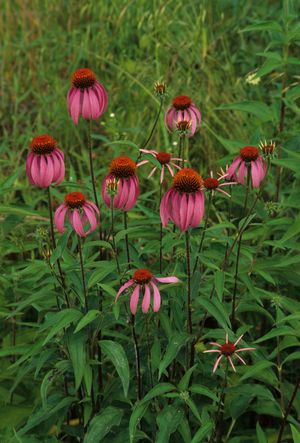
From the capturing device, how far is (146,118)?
372 cm

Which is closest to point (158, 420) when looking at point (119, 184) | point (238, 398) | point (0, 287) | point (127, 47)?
point (238, 398)

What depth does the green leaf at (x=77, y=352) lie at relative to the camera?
5.64 feet

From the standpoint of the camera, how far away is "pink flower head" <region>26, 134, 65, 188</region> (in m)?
1.78

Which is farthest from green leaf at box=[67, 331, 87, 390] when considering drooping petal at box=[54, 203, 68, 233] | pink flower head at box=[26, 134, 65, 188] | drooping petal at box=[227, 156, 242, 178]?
drooping petal at box=[227, 156, 242, 178]

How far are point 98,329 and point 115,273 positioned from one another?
0.19 m

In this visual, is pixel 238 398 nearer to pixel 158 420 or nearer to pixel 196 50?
pixel 158 420

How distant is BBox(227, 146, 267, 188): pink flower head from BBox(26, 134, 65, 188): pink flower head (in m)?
0.40

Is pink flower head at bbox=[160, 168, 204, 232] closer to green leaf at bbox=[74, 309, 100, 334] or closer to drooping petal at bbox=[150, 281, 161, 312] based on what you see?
drooping petal at bbox=[150, 281, 161, 312]

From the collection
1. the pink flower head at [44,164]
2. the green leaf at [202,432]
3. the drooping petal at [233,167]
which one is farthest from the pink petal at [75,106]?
the green leaf at [202,432]

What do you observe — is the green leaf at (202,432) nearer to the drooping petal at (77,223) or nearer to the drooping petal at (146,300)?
the drooping petal at (146,300)

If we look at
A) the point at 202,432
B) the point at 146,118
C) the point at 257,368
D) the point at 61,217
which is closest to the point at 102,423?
the point at 202,432

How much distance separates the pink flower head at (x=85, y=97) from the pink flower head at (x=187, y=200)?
1.28 ft

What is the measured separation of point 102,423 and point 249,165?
2.26 ft

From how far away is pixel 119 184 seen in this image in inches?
69.7
